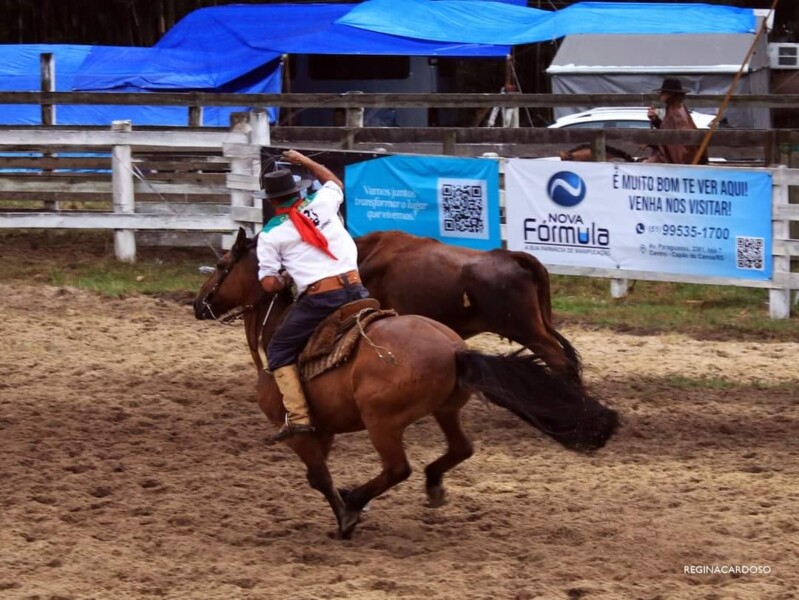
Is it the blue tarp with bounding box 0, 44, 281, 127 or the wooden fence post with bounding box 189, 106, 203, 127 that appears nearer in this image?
the wooden fence post with bounding box 189, 106, 203, 127

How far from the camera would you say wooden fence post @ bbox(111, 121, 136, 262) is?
13859mm

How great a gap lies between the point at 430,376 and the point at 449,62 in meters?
17.9

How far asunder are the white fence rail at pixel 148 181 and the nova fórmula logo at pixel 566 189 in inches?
40.0

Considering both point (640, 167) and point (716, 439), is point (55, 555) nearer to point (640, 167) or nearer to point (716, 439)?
point (716, 439)

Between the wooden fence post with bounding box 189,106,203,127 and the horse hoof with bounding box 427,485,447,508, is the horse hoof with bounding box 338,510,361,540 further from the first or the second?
the wooden fence post with bounding box 189,106,203,127

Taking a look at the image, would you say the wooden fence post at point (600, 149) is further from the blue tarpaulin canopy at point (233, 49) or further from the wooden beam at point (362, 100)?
the blue tarpaulin canopy at point (233, 49)

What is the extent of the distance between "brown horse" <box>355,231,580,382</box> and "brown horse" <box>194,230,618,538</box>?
6.24ft

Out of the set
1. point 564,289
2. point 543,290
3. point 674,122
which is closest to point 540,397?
point 543,290

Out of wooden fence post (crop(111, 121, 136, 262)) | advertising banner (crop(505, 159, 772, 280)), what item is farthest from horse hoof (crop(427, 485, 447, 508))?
wooden fence post (crop(111, 121, 136, 262))

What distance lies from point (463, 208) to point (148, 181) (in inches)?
179

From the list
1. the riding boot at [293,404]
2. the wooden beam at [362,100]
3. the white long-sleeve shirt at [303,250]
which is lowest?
the riding boot at [293,404]

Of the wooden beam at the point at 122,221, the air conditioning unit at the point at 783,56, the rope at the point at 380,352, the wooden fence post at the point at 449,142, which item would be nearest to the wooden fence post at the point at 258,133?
the wooden beam at the point at 122,221

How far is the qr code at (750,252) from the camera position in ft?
36.7

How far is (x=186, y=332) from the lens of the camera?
36.8ft
